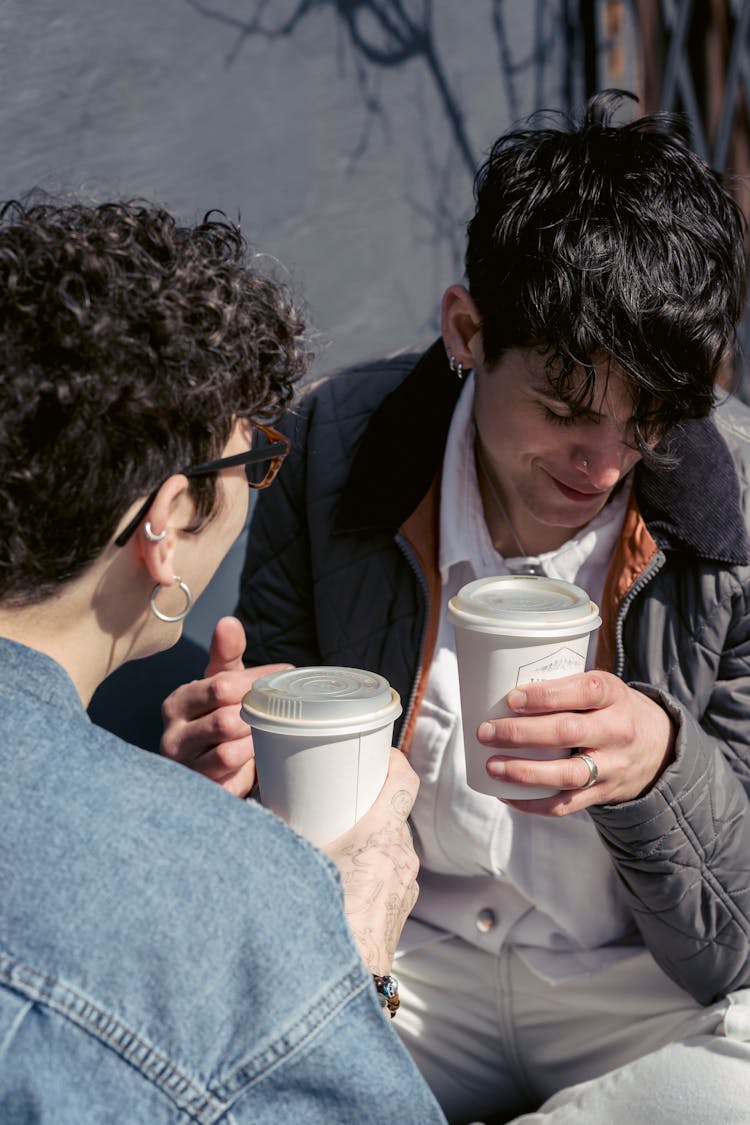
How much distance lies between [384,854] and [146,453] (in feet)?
1.85

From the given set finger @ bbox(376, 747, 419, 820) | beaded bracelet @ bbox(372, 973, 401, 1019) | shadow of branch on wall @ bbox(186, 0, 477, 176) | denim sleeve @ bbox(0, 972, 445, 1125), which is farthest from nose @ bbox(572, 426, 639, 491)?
shadow of branch on wall @ bbox(186, 0, 477, 176)

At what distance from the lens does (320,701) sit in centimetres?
135

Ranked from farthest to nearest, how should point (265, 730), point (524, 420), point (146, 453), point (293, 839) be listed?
point (524, 420)
point (265, 730)
point (146, 453)
point (293, 839)

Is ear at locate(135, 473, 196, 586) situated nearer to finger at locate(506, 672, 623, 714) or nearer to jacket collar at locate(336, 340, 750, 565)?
finger at locate(506, 672, 623, 714)

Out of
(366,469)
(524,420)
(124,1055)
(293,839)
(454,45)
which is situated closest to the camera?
(124,1055)

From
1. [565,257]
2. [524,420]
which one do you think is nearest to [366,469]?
[524,420]

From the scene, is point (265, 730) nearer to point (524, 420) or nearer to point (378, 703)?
point (378, 703)

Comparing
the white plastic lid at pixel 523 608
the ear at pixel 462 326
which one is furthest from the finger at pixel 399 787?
the ear at pixel 462 326

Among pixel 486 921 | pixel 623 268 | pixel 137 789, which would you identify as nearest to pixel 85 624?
pixel 137 789

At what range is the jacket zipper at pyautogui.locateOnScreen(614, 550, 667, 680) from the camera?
5.96 feet

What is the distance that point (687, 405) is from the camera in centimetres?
167

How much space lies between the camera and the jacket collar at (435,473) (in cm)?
182

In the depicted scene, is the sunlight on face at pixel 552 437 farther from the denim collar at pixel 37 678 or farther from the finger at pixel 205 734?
the denim collar at pixel 37 678

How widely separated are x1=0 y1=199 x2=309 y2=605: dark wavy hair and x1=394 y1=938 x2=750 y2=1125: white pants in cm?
108
